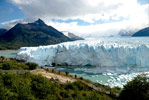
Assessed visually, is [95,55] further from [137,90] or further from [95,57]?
[137,90]

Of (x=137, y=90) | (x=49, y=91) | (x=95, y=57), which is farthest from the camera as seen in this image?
(x=95, y=57)

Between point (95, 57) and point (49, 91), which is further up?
point (95, 57)

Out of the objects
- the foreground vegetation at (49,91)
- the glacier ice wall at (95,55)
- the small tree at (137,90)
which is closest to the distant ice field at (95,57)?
the glacier ice wall at (95,55)

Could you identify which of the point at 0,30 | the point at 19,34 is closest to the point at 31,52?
the point at 19,34

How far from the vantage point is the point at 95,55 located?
22.2 metres

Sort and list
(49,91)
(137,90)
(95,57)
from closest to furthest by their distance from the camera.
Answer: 1. (49,91)
2. (137,90)
3. (95,57)

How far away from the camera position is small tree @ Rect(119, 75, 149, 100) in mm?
7441

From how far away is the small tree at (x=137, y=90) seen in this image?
24.4 feet

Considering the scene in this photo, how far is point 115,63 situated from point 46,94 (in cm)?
1604

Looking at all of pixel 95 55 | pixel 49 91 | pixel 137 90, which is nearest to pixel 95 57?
pixel 95 55

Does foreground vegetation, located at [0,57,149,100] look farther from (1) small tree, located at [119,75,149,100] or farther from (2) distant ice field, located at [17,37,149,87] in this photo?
(2) distant ice field, located at [17,37,149,87]

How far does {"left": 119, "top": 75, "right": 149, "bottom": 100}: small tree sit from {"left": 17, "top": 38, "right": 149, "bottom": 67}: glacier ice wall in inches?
503

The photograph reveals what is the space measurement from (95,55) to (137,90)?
48.5 feet

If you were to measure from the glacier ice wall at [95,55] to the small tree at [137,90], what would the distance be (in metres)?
12.8
